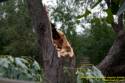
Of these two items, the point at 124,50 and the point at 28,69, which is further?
the point at 124,50

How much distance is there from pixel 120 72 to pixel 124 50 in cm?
58

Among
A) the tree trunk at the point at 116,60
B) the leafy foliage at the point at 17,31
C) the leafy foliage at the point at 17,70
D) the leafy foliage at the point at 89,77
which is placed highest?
the leafy foliage at the point at 17,31

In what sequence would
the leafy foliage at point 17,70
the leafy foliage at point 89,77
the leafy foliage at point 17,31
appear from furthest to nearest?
1. the leafy foliage at point 17,31
2. the leafy foliage at point 89,77
3. the leafy foliage at point 17,70

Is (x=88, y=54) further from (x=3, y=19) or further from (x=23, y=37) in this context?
(x=3, y=19)

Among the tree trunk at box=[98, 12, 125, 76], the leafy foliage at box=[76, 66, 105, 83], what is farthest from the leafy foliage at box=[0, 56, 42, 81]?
the tree trunk at box=[98, 12, 125, 76]

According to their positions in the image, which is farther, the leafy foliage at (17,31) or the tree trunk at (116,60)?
the leafy foliage at (17,31)

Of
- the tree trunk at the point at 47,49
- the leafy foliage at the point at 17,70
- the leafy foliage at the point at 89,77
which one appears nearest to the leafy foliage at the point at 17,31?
the leafy foliage at the point at 89,77

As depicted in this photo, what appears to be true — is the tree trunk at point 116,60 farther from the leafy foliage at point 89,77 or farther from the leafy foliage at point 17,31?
the leafy foliage at point 89,77

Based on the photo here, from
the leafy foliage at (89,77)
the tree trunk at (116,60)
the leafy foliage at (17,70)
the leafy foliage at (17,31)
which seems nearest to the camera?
the leafy foliage at (17,70)

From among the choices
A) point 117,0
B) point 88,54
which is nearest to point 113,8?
point 117,0

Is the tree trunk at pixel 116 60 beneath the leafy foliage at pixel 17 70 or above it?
above

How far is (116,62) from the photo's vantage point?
897 cm

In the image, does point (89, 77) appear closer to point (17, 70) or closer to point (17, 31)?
point (17, 70)

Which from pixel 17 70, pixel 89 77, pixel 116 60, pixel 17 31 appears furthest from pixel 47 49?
pixel 17 31
